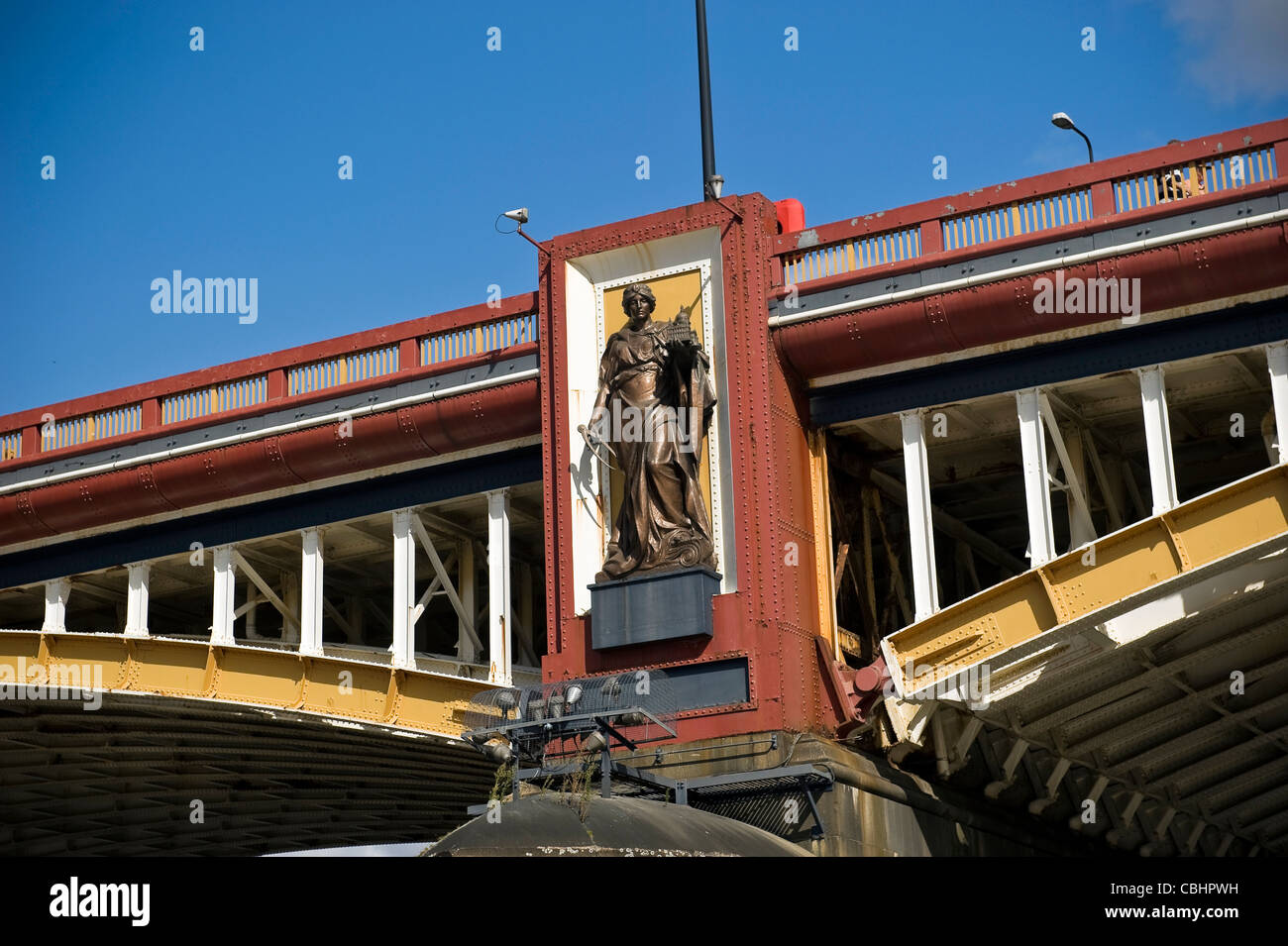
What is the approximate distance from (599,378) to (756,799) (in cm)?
777

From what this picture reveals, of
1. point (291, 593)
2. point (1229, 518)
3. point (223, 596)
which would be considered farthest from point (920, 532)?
point (291, 593)

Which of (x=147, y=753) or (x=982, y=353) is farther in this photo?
(x=147, y=753)

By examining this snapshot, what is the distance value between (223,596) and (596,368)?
31.4 ft

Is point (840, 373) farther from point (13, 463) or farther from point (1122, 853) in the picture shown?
point (13, 463)

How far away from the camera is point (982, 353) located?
104ft

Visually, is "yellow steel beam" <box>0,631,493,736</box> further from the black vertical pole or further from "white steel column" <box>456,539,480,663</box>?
the black vertical pole

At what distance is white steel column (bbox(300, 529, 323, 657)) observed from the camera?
119 feet

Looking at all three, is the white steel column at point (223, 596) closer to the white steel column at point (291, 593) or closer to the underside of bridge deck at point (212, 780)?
the underside of bridge deck at point (212, 780)

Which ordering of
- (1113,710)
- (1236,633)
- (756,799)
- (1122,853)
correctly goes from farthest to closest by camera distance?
1. (1122,853)
2. (1113,710)
3. (1236,633)
4. (756,799)

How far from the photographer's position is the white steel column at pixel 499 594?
112 ft

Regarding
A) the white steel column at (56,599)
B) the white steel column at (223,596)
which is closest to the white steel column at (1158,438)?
the white steel column at (223,596)

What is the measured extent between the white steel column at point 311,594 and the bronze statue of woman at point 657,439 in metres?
6.87

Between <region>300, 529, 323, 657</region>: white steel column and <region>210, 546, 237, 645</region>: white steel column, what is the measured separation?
4.82 ft
